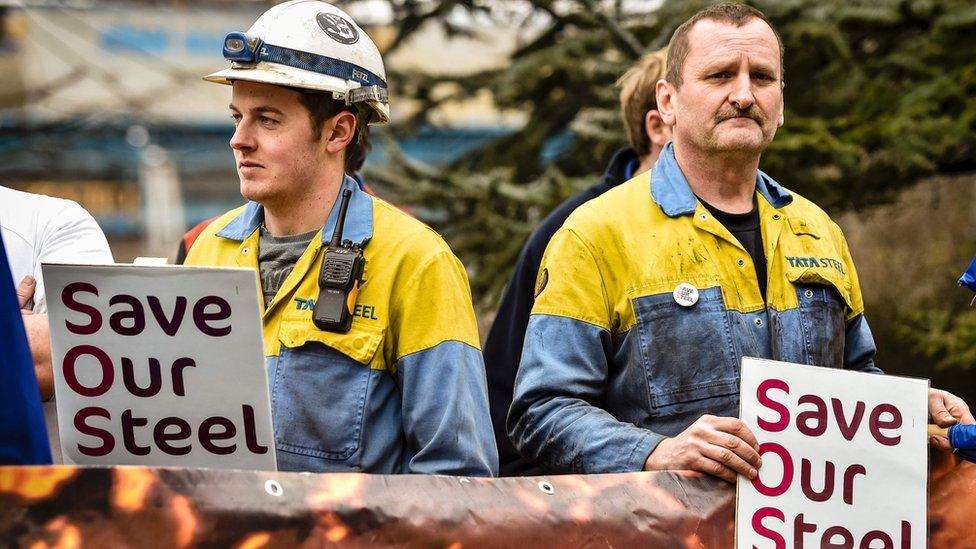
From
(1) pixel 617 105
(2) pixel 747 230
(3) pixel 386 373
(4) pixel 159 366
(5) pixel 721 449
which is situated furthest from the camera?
(1) pixel 617 105

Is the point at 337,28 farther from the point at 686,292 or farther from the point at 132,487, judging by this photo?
the point at 132,487

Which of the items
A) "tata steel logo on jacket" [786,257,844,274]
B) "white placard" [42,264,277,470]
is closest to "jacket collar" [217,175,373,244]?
"white placard" [42,264,277,470]

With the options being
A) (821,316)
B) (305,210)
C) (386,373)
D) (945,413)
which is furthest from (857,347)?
(305,210)

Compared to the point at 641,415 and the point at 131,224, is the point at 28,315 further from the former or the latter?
the point at 131,224

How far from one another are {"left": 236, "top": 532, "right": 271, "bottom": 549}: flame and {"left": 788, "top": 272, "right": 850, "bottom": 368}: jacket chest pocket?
1.53 m

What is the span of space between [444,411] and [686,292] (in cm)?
70

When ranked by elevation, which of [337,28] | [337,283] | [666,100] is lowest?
[337,283]

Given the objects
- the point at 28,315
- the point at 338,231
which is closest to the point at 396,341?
the point at 338,231

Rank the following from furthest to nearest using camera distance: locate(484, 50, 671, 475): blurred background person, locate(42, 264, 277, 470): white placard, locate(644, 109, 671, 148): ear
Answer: locate(644, 109, 671, 148): ear → locate(484, 50, 671, 475): blurred background person → locate(42, 264, 277, 470): white placard

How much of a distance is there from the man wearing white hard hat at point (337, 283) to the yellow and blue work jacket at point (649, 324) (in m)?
0.19

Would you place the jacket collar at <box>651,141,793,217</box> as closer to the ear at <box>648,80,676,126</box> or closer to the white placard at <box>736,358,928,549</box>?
the ear at <box>648,80,676,126</box>

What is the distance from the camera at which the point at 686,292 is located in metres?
3.21

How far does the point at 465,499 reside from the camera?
261 centimetres

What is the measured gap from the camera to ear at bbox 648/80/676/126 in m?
3.53
